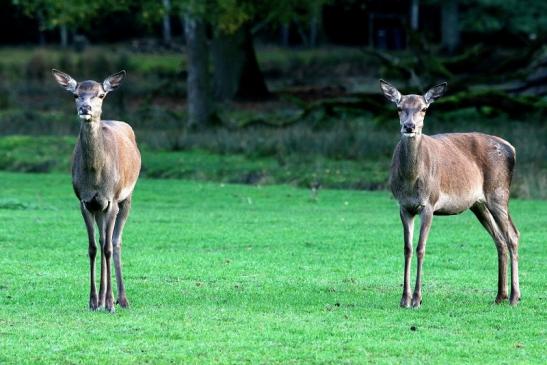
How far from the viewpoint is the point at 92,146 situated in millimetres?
Result: 11789

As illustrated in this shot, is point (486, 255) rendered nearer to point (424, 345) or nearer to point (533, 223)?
point (533, 223)

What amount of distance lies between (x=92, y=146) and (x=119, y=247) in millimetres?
1242

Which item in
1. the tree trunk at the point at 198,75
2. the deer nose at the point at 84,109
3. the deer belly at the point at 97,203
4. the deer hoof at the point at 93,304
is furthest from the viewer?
the tree trunk at the point at 198,75

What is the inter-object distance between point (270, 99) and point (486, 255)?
29765 mm

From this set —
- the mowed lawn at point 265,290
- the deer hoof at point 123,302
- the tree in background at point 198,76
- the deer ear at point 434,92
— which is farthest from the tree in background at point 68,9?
the deer hoof at point 123,302

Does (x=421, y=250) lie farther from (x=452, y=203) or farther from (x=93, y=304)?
(x=93, y=304)

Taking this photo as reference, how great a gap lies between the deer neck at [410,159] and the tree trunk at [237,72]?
33.5 m

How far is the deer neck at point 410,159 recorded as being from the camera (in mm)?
12125

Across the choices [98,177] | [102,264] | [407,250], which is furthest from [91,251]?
[407,250]

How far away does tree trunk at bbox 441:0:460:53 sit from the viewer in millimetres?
59531

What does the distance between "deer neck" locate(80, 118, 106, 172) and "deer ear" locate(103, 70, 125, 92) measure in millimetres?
410

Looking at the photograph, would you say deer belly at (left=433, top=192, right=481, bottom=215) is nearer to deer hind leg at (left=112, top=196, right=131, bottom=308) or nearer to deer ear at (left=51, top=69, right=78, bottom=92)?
deer hind leg at (left=112, top=196, right=131, bottom=308)

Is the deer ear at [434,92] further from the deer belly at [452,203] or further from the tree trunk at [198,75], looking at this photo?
Result: the tree trunk at [198,75]

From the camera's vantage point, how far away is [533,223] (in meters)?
20.1
